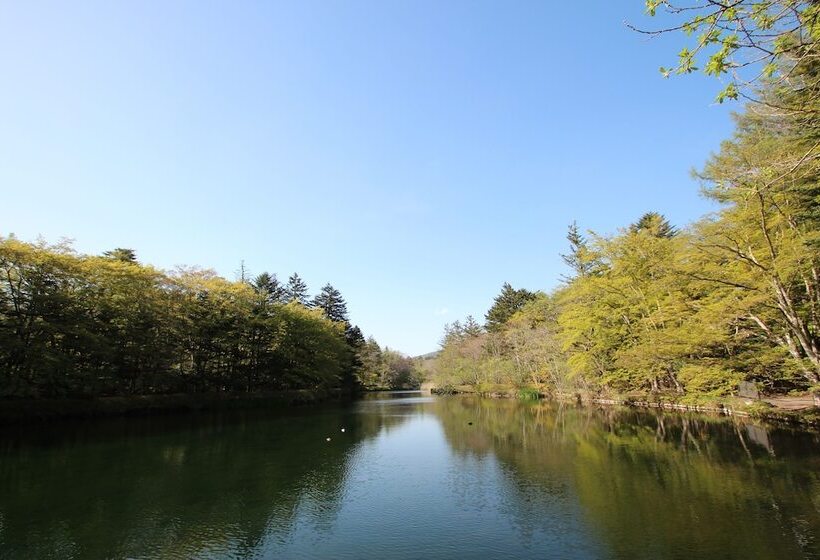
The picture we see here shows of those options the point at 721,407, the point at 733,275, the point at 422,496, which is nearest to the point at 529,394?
the point at 721,407

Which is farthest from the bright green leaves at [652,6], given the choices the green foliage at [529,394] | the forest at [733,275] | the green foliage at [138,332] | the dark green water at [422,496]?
the green foliage at [529,394]

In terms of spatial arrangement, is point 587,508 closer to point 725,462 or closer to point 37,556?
point 725,462

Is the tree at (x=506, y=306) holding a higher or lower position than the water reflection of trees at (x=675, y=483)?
higher

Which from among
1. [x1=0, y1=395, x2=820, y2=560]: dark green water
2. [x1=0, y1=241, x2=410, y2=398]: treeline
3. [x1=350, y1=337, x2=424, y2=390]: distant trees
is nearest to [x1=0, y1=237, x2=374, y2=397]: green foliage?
[x1=0, y1=241, x2=410, y2=398]: treeline

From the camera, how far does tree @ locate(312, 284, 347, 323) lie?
6869 centimetres

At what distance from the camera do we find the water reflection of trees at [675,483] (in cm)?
761

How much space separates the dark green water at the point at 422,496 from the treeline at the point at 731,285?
3440mm

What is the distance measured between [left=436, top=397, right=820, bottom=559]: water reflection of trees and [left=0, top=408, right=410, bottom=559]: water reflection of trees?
5306 millimetres

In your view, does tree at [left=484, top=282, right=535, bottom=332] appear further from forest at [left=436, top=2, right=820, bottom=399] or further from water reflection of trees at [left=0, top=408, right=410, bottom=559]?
water reflection of trees at [left=0, top=408, right=410, bottom=559]

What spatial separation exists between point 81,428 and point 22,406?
13.6 ft

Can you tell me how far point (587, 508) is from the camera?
375 inches

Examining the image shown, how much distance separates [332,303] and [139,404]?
3862cm

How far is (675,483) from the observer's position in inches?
440

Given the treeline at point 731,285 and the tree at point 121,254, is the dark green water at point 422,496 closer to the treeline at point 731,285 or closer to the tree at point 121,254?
the treeline at point 731,285
